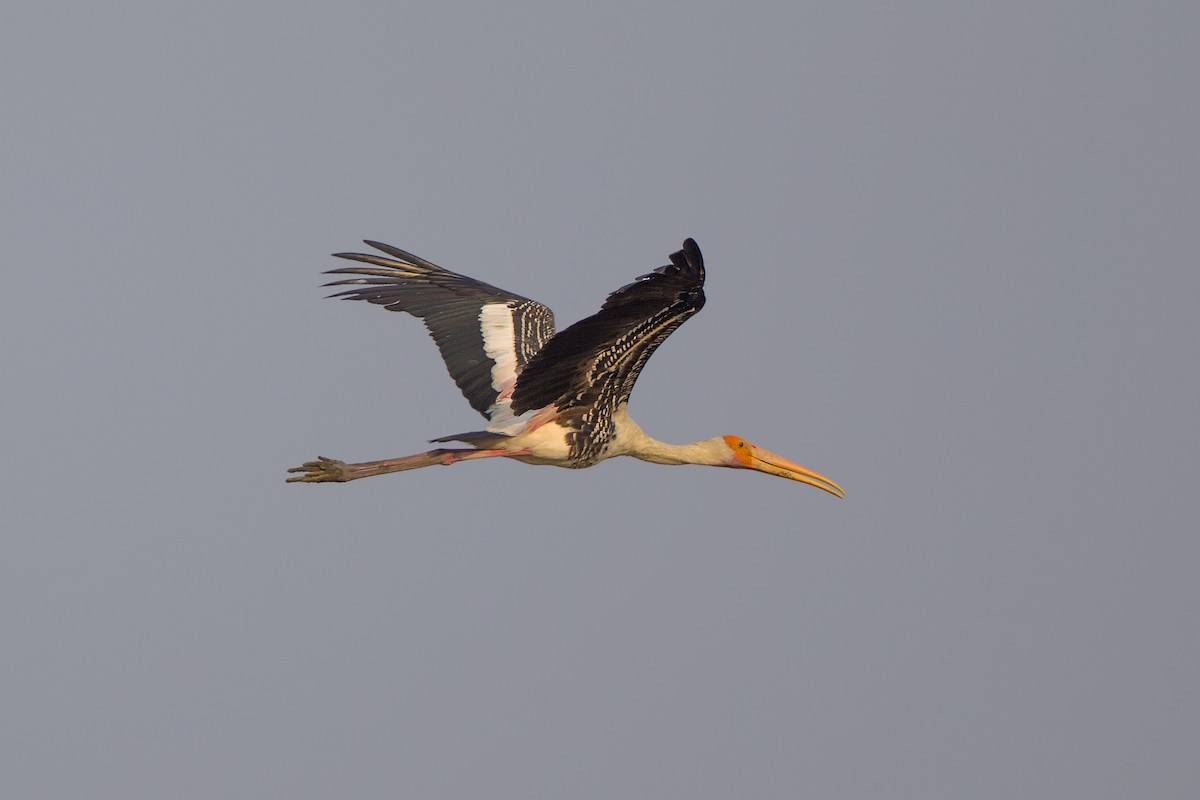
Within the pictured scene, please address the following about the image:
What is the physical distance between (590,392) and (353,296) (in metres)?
4.57

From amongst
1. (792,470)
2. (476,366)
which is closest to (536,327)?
(476,366)

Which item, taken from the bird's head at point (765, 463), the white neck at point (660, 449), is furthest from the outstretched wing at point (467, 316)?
the bird's head at point (765, 463)

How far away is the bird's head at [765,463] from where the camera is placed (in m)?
22.0

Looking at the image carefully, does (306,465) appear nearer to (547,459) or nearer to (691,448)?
(547,459)

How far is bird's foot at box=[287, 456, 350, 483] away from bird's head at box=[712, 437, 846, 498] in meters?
5.49

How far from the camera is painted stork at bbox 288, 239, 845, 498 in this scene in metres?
17.0

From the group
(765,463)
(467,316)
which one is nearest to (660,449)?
(765,463)

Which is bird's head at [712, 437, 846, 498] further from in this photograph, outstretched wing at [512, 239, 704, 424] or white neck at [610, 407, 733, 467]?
outstretched wing at [512, 239, 704, 424]

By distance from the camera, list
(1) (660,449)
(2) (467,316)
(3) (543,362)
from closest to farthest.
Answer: (3) (543,362), (1) (660,449), (2) (467,316)

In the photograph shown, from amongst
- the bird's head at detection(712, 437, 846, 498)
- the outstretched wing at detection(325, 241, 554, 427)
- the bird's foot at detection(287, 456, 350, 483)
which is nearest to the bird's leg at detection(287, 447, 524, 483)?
the bird's foot at detection(287, 456, 350, 483)

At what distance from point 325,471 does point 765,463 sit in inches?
252

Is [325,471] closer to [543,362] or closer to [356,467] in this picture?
[356,467]

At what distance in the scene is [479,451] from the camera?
19234mm

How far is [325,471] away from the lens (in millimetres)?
18781
